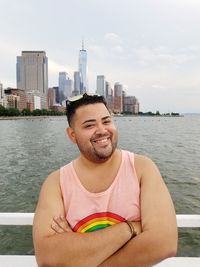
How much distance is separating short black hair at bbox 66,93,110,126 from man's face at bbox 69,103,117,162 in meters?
0.02

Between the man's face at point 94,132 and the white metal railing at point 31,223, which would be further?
the white metal railing at point 31,223

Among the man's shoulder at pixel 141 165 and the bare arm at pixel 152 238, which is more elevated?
the man's shoulder at pixel 141 165

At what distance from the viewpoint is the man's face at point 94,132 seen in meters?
1.79

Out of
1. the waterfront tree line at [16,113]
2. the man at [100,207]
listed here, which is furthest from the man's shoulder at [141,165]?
the waterfront tree line at [16,113]

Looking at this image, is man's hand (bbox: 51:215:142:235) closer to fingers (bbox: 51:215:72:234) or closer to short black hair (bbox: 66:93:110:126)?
fingers (bbox: 51:215:72:234)

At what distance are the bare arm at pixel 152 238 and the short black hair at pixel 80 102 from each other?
598 mm

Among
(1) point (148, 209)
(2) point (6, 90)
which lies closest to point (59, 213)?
(1) point (148, 209)

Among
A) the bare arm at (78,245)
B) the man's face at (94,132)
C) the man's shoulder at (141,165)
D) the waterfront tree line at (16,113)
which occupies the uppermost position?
the waterfront tree line at (16,113)

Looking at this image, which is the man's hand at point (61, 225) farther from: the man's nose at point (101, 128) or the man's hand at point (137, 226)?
the man's nose at point (101, 128)

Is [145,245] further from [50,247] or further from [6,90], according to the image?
[6,90]

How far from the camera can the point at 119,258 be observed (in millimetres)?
1570

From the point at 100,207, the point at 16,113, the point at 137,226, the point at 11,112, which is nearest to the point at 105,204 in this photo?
the point at 100,207

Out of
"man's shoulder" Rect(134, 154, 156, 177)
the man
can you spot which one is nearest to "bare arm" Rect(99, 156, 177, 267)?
the man

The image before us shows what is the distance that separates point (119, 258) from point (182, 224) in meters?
0.99
